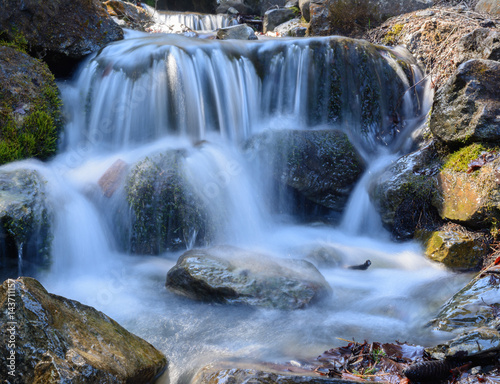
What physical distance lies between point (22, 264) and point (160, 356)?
212 cm

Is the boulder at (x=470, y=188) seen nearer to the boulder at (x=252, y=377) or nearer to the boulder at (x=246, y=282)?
the boulder at (x=246, y=282)

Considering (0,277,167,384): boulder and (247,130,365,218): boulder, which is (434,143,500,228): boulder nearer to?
(247,130,365,218): boulder

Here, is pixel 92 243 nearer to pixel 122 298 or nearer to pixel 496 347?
pixel 122 298

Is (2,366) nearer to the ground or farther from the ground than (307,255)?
farther from the ground

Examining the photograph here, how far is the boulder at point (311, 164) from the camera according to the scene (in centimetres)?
562

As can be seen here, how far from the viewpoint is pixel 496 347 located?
81.4 inches

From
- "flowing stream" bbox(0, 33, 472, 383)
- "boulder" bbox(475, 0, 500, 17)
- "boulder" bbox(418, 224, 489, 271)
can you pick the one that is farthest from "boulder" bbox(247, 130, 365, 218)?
"boulder" bbox(475, 0, 500, 17)

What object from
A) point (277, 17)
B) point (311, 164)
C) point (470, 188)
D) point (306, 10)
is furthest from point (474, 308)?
point (277, 17)

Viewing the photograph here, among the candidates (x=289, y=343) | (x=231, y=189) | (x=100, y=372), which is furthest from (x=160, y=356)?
(x=231, y=189)

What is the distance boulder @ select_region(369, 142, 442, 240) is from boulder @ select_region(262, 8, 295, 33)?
826cm

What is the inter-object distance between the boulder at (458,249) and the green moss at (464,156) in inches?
28.8

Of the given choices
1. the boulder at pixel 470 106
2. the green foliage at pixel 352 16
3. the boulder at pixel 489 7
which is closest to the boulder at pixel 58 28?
the green foliage at pixel 352 16

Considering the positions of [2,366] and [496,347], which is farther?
[496,347]

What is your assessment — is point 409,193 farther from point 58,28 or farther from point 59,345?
point 58,28
